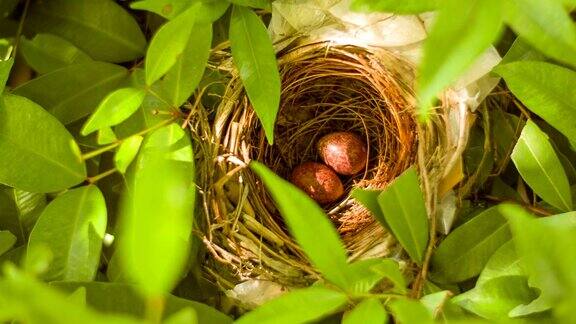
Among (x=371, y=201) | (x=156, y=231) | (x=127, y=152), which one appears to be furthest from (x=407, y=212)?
(x=156, y=231)

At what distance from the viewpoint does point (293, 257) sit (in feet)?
3.02

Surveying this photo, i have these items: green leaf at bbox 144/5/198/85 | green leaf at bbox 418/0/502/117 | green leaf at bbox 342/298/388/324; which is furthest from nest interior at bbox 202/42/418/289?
green leaf at bbox 418/0/502/117

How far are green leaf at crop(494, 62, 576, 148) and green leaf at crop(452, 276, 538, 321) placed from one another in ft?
0.53

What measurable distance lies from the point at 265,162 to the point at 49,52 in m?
0.36

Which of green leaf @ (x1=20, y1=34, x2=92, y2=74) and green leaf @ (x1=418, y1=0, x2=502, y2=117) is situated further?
green leaf @ (x1=20, y1=34, x2=92, y2=74)

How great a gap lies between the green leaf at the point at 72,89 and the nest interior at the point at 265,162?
0.15 meters

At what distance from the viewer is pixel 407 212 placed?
29.7 inches

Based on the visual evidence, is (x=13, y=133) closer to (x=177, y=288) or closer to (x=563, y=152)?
(x=177, y=288)

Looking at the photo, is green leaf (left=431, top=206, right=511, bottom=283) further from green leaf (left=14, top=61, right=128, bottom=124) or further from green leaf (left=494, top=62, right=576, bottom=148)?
green leaf (left=14, top=61, right=128, bottom=124)

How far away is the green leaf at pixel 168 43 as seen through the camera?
64 centimetres

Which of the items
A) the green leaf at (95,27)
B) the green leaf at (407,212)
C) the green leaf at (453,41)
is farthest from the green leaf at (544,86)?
the green leaf at (95,27)

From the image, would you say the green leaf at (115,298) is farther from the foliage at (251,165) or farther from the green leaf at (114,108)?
the green leaf at (114,108)

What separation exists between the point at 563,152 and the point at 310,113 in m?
0.44

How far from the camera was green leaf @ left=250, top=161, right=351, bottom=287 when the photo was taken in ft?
1.67
